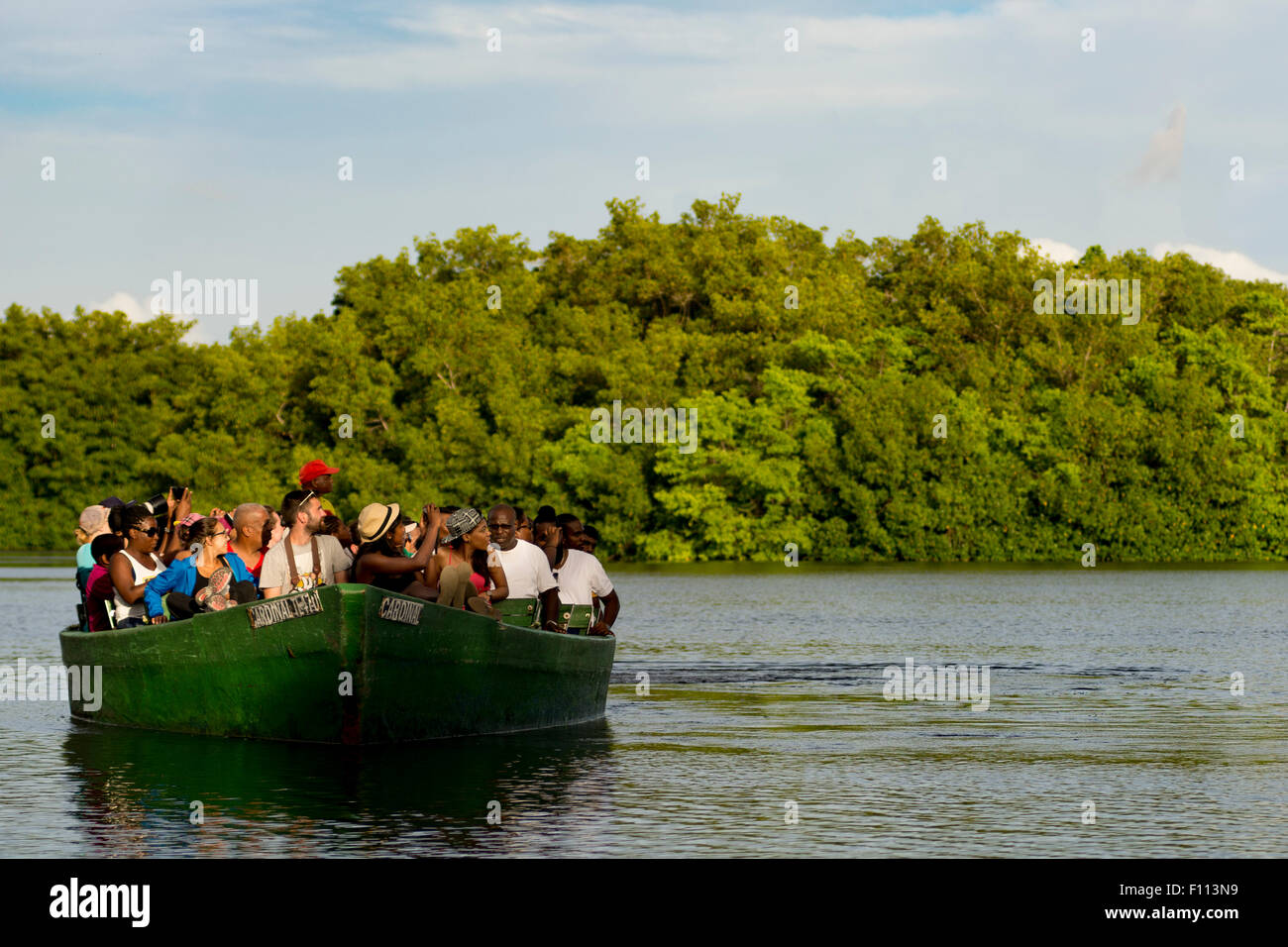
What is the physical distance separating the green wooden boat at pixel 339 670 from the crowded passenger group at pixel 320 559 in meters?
0.27

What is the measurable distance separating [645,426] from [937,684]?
5608 centimetres

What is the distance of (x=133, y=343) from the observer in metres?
102

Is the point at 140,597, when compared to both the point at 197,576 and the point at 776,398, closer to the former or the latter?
the point at 197,576

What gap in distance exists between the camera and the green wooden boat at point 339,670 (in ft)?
51.2

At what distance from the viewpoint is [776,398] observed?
265 ft

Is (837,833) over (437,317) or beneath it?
beneath

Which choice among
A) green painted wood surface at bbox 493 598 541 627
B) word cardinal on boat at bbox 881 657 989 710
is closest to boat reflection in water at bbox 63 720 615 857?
green painted wood surface at bbox 493 598 541 627

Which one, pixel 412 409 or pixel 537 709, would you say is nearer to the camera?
pixel 537 709

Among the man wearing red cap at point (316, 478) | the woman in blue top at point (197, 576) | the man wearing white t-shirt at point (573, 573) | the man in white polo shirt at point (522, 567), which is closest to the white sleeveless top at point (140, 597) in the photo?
the woman in blue top at point (197, 576)

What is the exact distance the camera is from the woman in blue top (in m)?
16.9

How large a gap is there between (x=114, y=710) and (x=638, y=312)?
7440 cm
